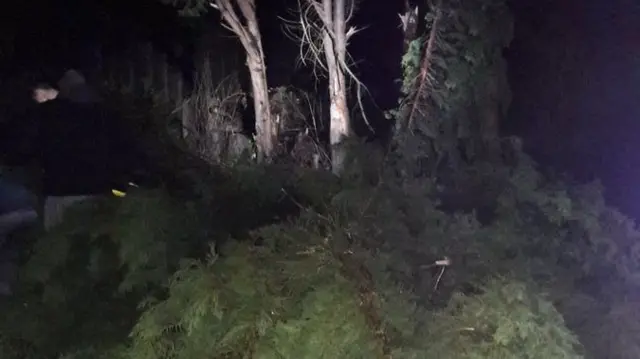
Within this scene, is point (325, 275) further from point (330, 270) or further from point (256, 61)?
point (256, 61)

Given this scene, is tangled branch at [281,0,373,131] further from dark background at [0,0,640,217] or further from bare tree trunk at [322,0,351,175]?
dark background at [0,0,640,217]

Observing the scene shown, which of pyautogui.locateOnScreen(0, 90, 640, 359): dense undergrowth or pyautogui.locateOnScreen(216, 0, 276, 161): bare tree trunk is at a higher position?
pyautogui.locateOnScreen(216, 0, 276, 161): bare tree trunk

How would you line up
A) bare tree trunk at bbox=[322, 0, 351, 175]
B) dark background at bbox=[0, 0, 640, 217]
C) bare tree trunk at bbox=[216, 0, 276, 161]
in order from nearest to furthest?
dark background at bbox=[0, 0, 640, 217] → bare tree trunk at bbox=[322, 0, 351, 175] → bare tree trunk at bbox=[216, 0, 276, 161]

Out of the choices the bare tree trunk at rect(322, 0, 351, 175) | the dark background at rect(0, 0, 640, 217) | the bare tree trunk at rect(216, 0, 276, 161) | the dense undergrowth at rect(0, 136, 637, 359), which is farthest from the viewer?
the bare tree trunk at rect(216, 0, 276, 161)

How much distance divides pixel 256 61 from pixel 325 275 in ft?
6.78

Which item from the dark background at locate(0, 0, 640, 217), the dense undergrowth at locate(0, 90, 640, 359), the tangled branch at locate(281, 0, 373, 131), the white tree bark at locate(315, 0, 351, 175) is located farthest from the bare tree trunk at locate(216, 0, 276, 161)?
the dense undergrowth at locate(0, 90, 640, 359)

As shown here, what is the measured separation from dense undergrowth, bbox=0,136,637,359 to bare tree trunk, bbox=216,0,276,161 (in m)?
1.06

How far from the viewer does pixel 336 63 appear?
361 cm

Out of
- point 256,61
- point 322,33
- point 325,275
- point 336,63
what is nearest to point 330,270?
point 325,275

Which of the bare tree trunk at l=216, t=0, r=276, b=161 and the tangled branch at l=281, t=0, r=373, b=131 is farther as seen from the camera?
the bare tree trunk at l=216, t=0, r=276, b=161

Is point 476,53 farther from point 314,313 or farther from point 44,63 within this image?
point 44,63

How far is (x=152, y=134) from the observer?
125 inches

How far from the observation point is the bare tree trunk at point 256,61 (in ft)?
12.3

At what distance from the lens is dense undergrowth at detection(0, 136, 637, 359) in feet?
6.47
